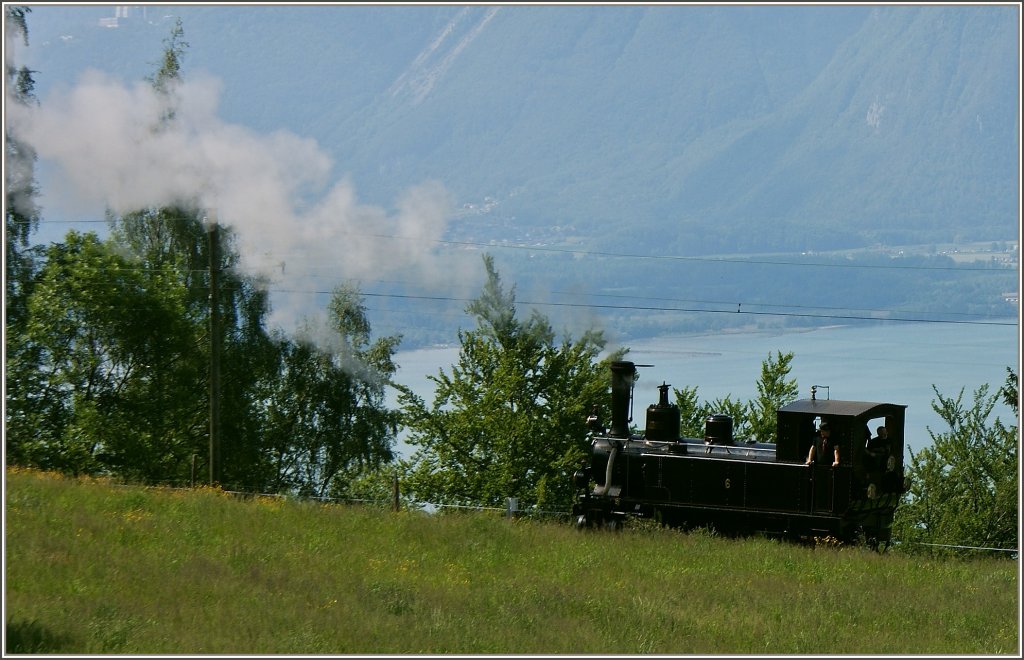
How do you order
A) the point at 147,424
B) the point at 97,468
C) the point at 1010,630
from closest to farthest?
the point at 1010,630 < the point at 97,468 < the point at 147,424

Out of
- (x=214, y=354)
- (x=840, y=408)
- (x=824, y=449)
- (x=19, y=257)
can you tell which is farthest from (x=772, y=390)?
(x=19, y=257)

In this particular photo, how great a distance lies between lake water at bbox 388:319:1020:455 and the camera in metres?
128

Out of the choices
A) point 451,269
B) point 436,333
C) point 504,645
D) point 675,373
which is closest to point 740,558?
point 504,645

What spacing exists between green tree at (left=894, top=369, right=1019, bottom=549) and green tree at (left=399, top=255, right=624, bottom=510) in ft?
36.1

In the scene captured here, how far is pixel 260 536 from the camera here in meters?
16.6

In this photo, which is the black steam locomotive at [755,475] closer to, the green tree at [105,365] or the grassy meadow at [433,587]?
the grassy meadow at [433,587]

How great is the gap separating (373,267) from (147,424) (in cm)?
2190

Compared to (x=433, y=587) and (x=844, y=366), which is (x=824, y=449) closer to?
(x=433, y=587)

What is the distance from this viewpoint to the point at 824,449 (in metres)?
19.6

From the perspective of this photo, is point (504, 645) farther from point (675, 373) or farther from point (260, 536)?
point (675, 373)

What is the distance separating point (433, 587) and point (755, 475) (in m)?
7.96

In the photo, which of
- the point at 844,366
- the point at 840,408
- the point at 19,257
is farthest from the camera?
the point at 844,366

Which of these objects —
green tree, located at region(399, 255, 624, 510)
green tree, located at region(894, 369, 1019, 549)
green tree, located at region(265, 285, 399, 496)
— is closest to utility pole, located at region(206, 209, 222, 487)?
green tree, located at region(399, 255, 624, 510)

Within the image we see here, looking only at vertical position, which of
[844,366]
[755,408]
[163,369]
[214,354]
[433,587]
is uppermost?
[844,366]
